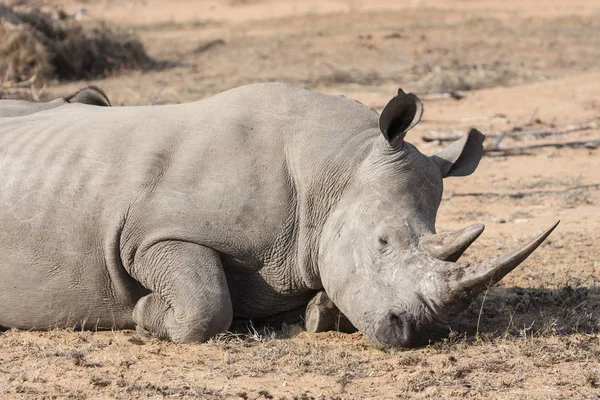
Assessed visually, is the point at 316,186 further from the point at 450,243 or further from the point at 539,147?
the point at 539,147

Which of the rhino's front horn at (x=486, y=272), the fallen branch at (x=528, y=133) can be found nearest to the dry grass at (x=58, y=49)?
the fallen branch at (x=528, y=133)

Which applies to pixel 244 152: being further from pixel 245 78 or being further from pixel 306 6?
pixel 306 6

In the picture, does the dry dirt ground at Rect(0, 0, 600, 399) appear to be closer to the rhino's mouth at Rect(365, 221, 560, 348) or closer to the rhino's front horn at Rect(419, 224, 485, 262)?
the rhino's mouth at Rect(365, 221, 560, 348)

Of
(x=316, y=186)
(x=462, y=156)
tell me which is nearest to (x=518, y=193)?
(x=462, y=156)

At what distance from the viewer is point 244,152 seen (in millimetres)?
5801

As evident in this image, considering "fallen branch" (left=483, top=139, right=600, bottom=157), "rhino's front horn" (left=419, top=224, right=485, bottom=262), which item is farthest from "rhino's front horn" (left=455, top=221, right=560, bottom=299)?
"fallen branch" (left=483, top=139, right=600, bottom=157)

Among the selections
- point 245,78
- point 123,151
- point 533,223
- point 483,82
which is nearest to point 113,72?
point 245,78

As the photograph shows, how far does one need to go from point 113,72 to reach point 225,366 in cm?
1289

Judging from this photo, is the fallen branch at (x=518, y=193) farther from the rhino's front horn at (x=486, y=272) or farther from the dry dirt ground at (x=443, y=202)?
the rhino's front horn at (x=486, y=272)

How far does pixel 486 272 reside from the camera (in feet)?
16.8

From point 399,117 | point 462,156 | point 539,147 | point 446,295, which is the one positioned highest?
point 399,117

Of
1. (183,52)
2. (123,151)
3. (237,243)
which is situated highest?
(123,151)

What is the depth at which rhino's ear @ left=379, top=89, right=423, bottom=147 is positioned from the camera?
557cm

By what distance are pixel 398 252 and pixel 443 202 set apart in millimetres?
4520
